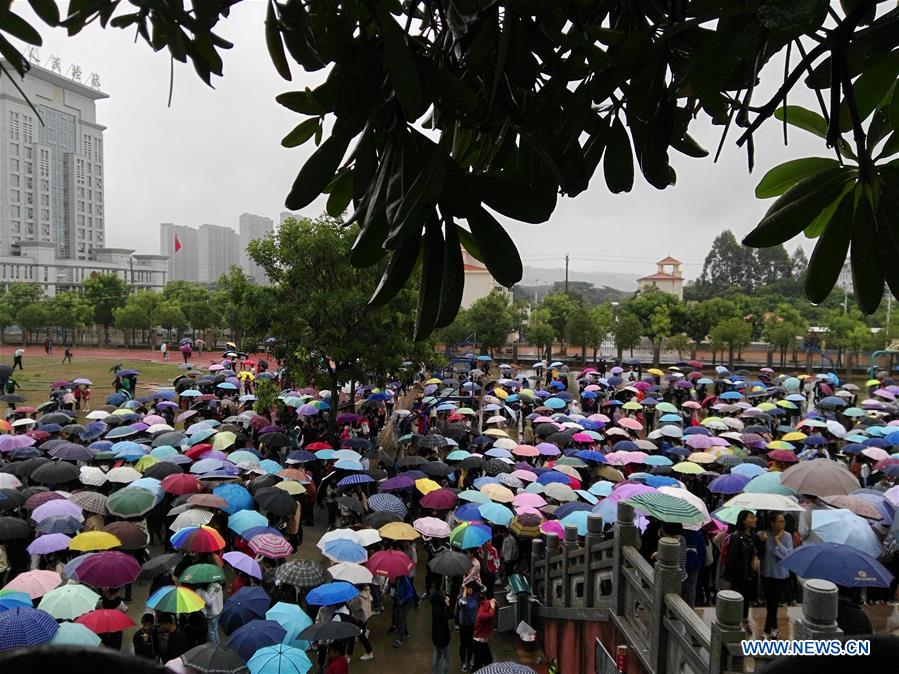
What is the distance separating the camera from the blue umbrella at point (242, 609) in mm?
5492

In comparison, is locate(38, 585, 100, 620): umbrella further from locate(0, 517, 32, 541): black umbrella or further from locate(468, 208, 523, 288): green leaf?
locate(468, 208, 523, 288): green leaf

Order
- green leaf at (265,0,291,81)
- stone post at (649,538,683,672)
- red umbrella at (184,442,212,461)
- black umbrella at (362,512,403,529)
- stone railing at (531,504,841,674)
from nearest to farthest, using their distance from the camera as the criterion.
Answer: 1. green leaf at (265,0,291,81)
2. stone railing at (531,504,841,674)
3. stone post at (649,538,683,672)
4. black umbrella at (362,512,403,529)
5. red umbrella at (184,442,212,461)

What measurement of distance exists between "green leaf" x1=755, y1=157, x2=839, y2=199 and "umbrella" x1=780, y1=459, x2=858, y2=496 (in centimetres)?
711

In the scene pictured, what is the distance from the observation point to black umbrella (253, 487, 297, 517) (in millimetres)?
7953

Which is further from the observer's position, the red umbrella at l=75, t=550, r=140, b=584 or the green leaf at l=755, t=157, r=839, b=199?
the red umbrella at l=75, t=550, r=140, b=584

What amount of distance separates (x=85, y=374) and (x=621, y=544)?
87.2ft

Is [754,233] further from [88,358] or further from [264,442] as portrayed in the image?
[88,358]

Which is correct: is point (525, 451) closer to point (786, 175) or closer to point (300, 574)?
point (300, 574)

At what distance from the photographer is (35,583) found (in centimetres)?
576

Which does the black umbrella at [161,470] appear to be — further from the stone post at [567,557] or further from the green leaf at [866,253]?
the green leaf at [866,253]

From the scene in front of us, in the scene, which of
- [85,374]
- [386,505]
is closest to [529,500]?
[386,505]

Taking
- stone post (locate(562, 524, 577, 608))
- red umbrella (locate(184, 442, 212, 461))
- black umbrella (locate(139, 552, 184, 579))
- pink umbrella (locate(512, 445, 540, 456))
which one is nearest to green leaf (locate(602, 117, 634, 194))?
stone post (locate(562, 524, 577, 608))

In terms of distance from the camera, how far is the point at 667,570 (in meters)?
4.55

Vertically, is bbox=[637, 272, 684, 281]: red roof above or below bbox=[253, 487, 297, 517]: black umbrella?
above
